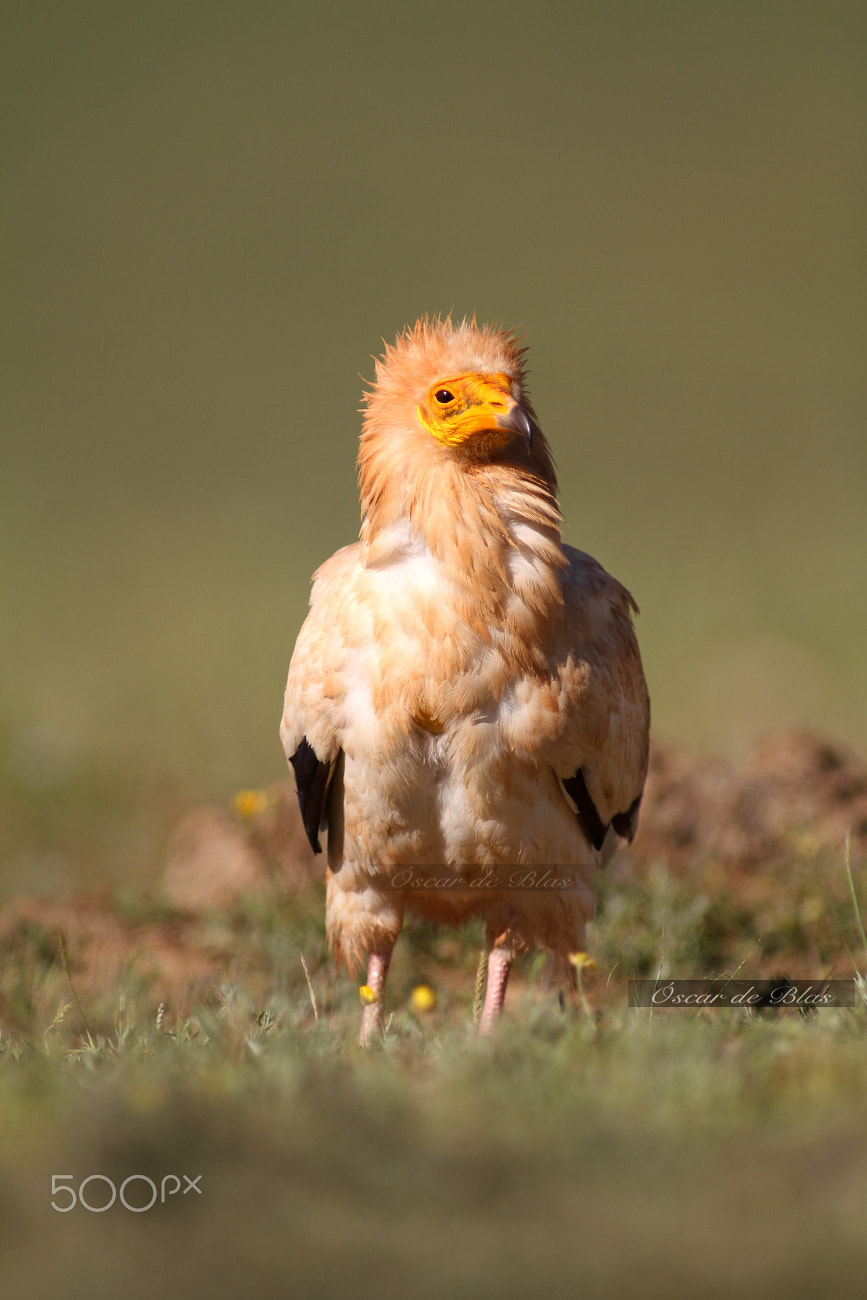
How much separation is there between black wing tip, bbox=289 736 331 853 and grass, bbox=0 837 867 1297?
1157 millimetres

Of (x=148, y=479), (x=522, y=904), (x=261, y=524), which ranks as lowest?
(x=522, y=904)

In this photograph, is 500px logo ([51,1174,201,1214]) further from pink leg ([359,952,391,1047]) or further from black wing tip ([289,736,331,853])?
black wing tip ([289,736,331,853])

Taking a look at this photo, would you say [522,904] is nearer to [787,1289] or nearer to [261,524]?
[787,1289]

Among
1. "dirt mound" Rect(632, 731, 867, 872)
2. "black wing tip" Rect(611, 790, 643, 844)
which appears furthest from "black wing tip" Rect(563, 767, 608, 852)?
"dirt mound" Rect(632, 731, 867, 872)

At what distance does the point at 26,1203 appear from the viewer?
8.77ft

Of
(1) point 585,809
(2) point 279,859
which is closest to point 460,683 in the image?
(1) point 585,809

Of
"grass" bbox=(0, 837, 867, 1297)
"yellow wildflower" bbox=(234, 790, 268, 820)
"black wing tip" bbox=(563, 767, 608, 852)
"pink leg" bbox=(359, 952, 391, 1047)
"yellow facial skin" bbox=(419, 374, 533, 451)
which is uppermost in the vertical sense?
"yellow facial skin" bbox=(419, 374, 533, 451)

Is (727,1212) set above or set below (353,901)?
below

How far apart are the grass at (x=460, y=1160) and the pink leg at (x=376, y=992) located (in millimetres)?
597

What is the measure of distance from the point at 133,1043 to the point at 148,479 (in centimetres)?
1926

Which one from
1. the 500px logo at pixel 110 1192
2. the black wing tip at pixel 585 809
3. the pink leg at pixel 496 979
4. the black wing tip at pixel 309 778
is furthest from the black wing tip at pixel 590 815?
the 500px logo at pixel 110 1192

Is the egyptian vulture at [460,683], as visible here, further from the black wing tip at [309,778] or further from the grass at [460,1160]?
the grass at [460,1160]

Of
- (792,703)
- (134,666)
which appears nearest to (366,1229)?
(792,703)

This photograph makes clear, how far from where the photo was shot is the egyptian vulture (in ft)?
14.1
